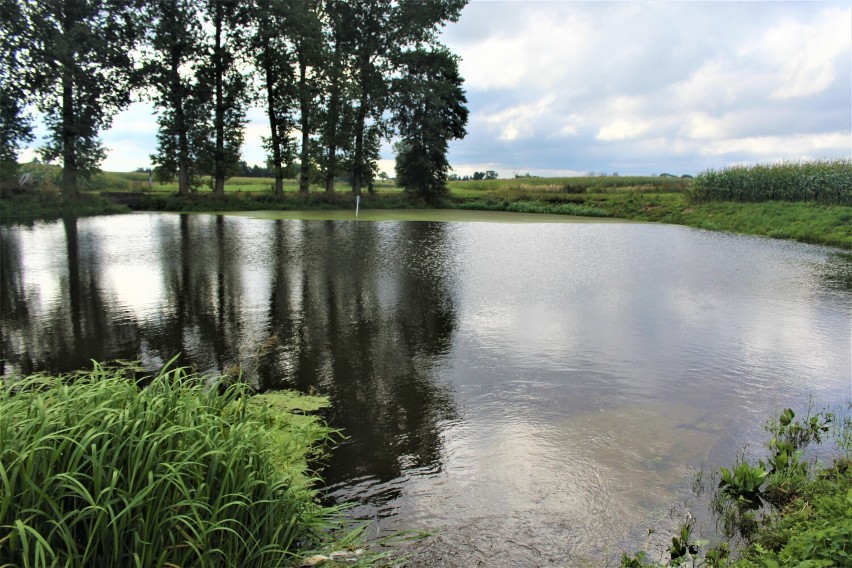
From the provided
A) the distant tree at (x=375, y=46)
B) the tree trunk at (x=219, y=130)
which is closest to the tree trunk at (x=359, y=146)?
the distant tree at (x=375, y=46)

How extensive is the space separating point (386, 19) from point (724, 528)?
38.6m

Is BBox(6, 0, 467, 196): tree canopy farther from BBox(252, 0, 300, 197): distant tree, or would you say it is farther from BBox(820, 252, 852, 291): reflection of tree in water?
BBox(820, 252, 852, 291): reflection of tree in water

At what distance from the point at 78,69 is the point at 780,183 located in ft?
123

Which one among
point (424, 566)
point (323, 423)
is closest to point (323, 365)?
point (323, 423)

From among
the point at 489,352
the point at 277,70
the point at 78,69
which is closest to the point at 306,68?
the point at 277,70

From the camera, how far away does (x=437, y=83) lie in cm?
3775

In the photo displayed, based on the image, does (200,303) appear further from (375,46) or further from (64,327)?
(375,46)

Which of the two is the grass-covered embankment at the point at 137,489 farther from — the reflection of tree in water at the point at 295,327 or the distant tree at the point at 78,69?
the distant tree at the point at 78,69

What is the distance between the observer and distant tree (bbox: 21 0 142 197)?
27406 millimetres

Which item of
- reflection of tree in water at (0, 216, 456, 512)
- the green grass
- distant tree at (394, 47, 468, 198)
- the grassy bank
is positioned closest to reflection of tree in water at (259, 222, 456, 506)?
reflection of tree in water at (0, 216, 456, 512)

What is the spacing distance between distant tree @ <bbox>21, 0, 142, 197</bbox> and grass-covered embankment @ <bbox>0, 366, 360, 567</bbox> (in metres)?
31.1

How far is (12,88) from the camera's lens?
1079 inches

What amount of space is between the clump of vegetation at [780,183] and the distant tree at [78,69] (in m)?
34.1

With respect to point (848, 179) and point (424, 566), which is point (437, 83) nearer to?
point (848, 179)
